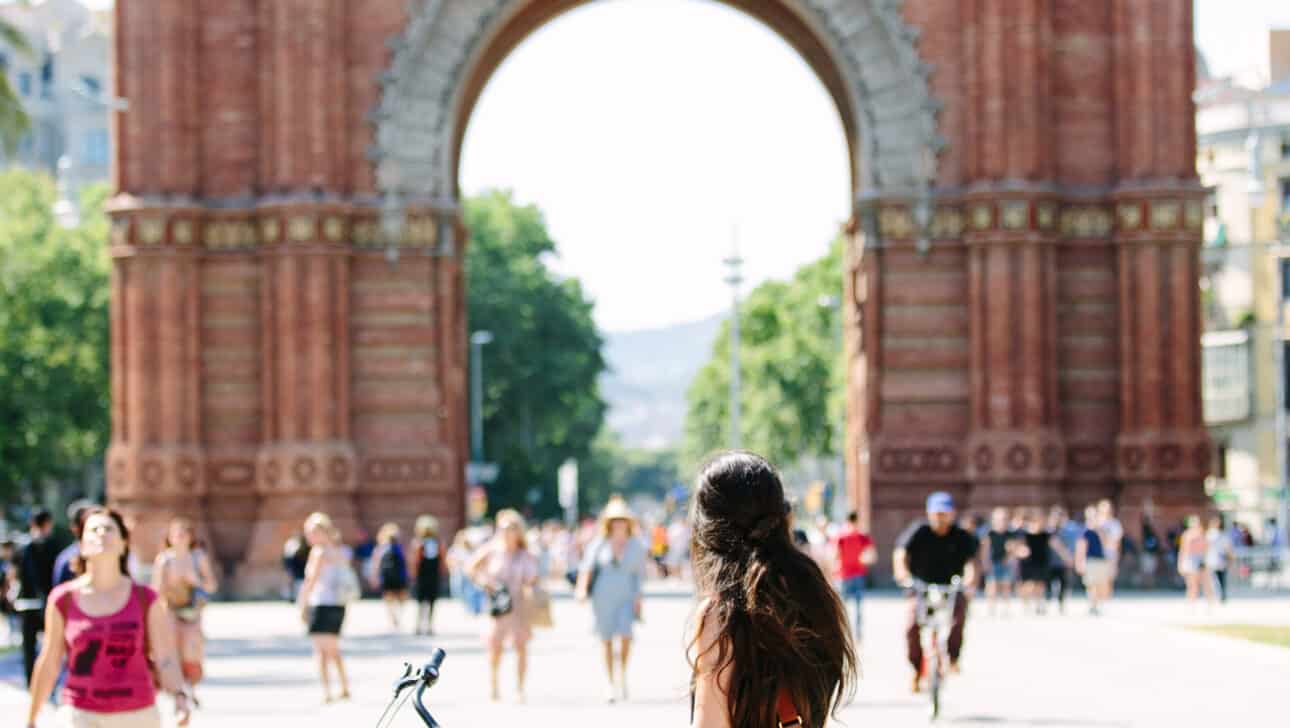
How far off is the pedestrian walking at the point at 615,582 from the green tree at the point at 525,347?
65877 millimetres

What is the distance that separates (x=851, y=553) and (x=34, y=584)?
11.4m

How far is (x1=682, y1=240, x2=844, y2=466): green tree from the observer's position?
359ft

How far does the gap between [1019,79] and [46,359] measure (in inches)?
1406

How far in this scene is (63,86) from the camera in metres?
131

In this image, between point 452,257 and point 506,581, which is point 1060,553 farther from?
point 506,581

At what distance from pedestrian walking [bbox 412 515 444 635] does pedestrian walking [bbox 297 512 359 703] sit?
11.4 metres

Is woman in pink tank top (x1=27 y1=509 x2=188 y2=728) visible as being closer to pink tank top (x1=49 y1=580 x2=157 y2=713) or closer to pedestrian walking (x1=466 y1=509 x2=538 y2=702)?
pink tank top (x1=49 y1=580 x2=157 y2=713)

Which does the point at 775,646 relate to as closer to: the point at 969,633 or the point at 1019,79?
the point at 969,633

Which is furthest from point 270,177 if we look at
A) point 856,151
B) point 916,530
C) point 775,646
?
point 775,646

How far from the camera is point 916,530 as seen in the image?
897 inches

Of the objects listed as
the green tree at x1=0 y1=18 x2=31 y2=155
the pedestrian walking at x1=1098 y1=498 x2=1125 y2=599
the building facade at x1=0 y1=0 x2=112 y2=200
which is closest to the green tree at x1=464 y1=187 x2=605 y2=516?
the building facade at x1=0 y1=0 x2=112 y2=200

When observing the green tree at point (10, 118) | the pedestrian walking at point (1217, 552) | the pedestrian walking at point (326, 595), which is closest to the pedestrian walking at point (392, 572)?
the green tree at point (10, 118)

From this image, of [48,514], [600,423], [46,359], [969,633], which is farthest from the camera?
[600,423]

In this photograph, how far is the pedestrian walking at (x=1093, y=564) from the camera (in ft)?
127
